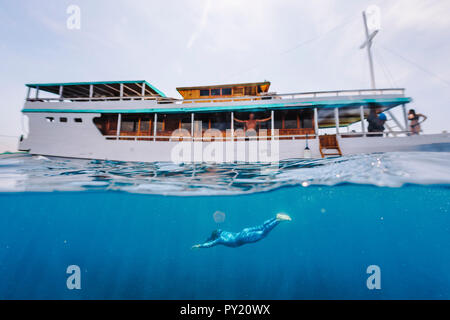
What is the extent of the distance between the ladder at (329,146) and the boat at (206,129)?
0.05m

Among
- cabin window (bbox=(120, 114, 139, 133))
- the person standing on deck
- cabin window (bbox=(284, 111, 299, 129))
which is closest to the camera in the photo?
the person standing on deck

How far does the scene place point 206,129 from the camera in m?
14.2

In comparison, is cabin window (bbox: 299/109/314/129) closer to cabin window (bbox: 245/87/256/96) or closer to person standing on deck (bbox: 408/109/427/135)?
cabin window (bbox: 245/87/256/96)

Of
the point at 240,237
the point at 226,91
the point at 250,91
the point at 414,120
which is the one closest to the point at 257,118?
the point at 250,91

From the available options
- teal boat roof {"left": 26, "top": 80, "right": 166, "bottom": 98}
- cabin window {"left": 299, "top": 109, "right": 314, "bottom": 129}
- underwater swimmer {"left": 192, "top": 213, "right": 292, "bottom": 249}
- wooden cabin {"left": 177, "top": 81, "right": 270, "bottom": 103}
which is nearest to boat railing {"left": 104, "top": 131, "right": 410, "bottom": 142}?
cabin window {"left": 299, "top": 109, "right": 314, "bottom": 129}

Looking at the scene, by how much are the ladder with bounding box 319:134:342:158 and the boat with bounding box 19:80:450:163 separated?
0.18ft

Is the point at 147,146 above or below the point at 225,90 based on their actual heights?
below

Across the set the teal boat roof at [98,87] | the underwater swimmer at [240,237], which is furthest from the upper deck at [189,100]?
the underwater swimmer at [240,237]

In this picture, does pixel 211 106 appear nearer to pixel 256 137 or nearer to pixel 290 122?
pixel 256 137

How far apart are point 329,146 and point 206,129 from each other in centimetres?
820

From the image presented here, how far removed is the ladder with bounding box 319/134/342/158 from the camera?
11.0 meters

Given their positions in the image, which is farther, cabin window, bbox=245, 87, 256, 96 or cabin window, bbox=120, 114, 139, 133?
cabin window, bbox=245, 87, 256, 96

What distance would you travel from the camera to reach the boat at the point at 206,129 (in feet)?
37.0
